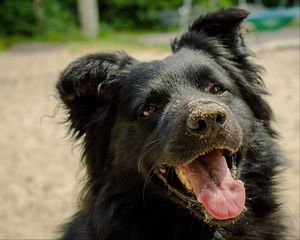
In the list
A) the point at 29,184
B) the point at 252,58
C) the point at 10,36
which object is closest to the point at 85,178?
the point at 252,58

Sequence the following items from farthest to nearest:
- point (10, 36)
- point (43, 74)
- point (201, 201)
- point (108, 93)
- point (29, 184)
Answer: point (10, 36), point (43, 74), point (29, 184), point (108, 93), point (201, 201)

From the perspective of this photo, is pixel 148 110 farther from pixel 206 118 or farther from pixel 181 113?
pixel 206 118

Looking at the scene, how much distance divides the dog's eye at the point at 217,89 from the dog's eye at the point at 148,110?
16.5 inches

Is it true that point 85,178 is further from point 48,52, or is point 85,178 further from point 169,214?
point 48,52

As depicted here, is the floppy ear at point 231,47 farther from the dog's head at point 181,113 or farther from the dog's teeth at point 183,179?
the dog's teeth at point 183,179

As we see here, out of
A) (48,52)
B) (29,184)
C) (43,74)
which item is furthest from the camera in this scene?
(48,52)

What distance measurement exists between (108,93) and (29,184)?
3282 millimetres

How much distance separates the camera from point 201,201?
329 centimetres

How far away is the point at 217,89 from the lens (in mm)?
3750

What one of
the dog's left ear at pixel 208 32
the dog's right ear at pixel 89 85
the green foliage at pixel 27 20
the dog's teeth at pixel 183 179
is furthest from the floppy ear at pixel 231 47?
the green foliage at pixel 27 20

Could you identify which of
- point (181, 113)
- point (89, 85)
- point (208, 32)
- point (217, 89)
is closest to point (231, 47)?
point (208, 32)

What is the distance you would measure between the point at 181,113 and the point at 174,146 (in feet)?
0.71

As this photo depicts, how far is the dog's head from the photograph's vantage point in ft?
10.7

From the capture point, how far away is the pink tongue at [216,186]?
10.7 ft
